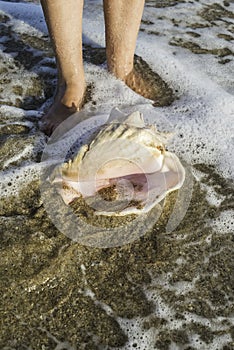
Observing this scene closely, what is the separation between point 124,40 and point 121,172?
1095mm

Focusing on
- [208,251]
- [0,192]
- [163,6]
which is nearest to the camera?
[208,251]

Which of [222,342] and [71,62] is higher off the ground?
[71,62]

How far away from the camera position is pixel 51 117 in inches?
111

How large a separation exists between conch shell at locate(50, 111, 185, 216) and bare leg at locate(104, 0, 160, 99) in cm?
86

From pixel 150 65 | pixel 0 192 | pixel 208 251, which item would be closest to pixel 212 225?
pixel 208 251

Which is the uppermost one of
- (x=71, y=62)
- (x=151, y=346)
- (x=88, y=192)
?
(x=71, y=62)

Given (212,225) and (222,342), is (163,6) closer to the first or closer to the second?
(212,225)

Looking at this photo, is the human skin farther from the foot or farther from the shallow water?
the shallow water

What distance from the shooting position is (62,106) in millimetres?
2875

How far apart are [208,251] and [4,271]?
92cm

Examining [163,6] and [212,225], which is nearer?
[212,225]

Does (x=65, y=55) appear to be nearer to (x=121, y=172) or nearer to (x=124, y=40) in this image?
(x=124, y=40)

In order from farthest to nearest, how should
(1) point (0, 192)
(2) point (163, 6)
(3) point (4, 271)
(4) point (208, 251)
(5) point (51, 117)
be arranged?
(2) point (163, 6), (5) point (51, 117), (1) point (0, 192), (4) point (208, 251), (3) point (4, 271)

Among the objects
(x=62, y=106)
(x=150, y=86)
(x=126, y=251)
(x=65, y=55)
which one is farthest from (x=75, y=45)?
(x=126, y=251)
